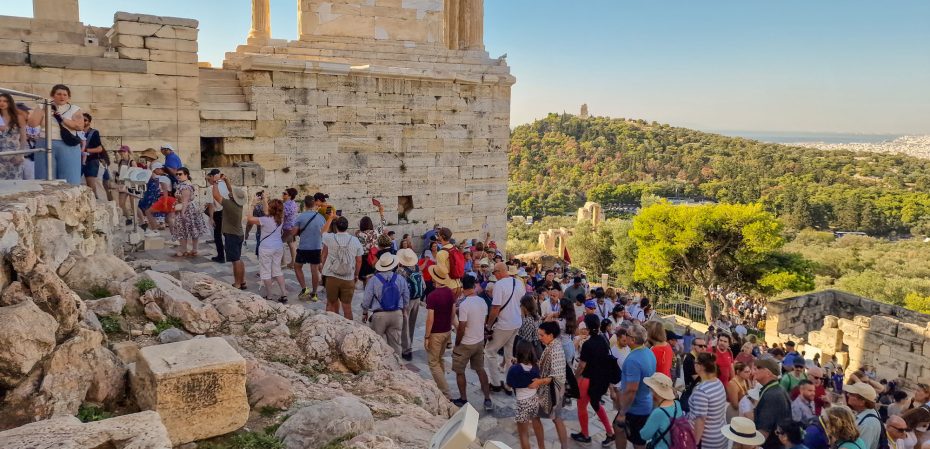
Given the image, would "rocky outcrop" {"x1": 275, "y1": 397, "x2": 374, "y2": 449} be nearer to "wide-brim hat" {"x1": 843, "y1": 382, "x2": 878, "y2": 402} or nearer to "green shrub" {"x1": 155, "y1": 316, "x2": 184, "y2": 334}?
"green shrub" {"x1": 155, "y1": 316, "x2": 184, "y2": 334}

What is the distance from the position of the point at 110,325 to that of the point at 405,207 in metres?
9.63

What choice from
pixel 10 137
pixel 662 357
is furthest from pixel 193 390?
pixel 662 357

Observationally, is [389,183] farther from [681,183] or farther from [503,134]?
[681,183]

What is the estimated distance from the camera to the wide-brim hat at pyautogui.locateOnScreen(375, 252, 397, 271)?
→ 686cm

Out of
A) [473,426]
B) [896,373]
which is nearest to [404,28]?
[473,426]

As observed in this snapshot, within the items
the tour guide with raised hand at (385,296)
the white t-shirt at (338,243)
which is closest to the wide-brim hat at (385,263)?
the tour guide with raised hand at (385,296)

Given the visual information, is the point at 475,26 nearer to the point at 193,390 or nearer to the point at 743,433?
the point at 743,433

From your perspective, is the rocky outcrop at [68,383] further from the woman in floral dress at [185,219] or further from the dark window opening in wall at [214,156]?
the dark window opening in wall at [214,156]

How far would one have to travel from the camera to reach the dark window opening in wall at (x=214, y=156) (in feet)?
39.1

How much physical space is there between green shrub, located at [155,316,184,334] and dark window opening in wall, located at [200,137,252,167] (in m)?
7.00

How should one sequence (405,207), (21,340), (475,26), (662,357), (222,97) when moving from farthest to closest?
(475,26) → (405,207) → (222,97) → (662,357) → (21,340)

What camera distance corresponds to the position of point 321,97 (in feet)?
41.1

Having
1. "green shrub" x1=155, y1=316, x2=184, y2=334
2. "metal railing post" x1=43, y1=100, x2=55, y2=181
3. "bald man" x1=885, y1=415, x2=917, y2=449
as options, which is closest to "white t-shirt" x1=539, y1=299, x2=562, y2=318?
"bald man" x1=885, y1=415, x2=917, y2=449

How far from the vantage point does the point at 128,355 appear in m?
4.54
